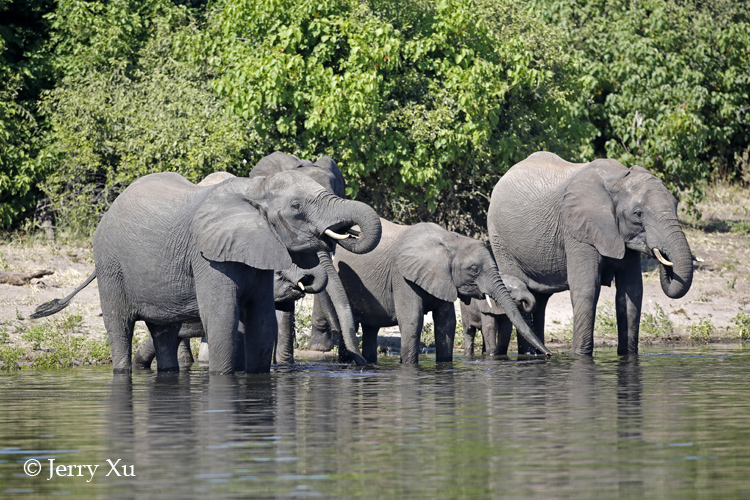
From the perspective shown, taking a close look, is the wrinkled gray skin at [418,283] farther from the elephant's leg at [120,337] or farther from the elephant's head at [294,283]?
the elephant's leg at [120,337]

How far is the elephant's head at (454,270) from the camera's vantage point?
591 inches

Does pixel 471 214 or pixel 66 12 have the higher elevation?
pixel 66 12

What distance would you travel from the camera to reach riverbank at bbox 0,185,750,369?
15750 mm

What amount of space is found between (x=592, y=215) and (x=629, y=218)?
0.45m

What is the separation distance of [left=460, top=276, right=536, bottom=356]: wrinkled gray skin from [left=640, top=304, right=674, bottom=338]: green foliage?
312 centimetres

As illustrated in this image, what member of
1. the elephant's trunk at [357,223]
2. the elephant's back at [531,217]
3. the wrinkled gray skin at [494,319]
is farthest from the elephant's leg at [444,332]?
the elephant's trunk at [357,223]

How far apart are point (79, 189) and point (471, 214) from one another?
7.61 m

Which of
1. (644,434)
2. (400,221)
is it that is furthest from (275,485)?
(400,221)

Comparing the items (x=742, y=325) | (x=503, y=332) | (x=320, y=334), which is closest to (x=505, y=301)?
(x=503, y=332)

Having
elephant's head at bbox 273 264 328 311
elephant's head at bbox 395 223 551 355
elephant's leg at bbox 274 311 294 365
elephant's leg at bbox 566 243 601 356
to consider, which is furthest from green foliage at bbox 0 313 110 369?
elephant's leg at bbox 566 243 601 356

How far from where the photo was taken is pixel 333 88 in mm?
20438

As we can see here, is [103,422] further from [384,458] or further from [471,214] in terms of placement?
[471,214]

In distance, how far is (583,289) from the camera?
15797 mm

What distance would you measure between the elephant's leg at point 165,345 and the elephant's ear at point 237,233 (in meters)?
A: 1.62
